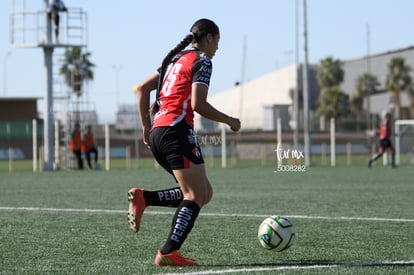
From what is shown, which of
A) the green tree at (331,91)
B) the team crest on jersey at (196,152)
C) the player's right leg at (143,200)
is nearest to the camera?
the team crest on jersey at (196,152)

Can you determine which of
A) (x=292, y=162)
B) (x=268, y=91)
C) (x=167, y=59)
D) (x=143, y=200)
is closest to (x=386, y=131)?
(x=292, y=162)

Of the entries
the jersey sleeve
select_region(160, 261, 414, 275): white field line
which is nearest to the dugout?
the jersey sleeve

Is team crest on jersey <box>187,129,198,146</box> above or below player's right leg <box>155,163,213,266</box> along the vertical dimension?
above

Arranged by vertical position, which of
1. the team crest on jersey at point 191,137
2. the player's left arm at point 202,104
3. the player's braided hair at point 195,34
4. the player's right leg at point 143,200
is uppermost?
the player's braided hair at point 195,34

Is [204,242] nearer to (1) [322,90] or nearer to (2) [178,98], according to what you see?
(2) [178,98]

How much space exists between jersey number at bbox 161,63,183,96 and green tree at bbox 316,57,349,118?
81.7 metres

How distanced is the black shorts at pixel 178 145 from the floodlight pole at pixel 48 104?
27.8m

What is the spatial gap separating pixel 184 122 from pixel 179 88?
0.28 m

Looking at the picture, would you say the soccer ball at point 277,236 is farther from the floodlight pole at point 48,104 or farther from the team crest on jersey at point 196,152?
the floodlight pole at point 48,104

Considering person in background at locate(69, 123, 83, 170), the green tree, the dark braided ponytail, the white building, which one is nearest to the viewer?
the dark braided ponytail

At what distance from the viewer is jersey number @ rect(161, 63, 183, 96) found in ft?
23.0

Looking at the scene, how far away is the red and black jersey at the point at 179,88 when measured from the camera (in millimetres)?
6906

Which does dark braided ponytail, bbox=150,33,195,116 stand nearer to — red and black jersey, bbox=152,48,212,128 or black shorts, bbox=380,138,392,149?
red and black jersey, bbox=152,48,212,128

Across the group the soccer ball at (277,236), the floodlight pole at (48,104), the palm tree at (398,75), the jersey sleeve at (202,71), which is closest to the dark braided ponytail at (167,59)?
the jersey sleeve at (202,71)
